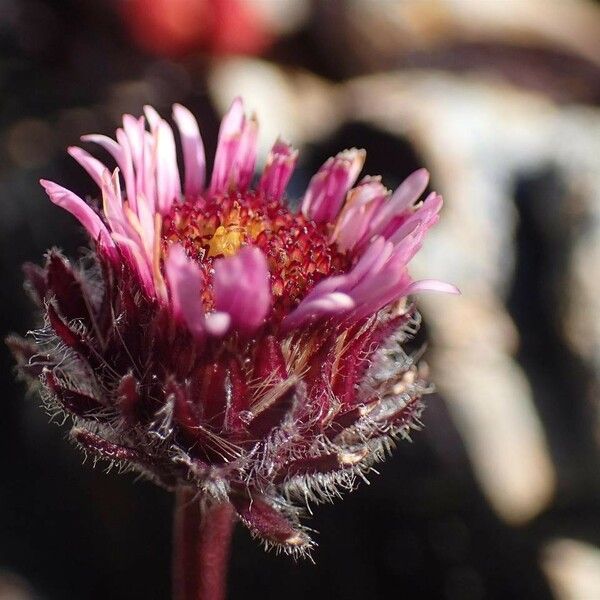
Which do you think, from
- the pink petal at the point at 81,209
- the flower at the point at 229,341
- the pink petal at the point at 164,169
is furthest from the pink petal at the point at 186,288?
the pink petal at the point at 164,169

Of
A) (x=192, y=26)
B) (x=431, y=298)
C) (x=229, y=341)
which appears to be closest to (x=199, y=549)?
(x=229, y=341)

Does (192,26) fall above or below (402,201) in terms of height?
below

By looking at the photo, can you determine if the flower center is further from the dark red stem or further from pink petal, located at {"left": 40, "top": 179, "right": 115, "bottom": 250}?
the dark red stem

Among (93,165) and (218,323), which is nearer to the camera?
(218,323)

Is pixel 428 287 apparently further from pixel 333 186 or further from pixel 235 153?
pixel 235 153

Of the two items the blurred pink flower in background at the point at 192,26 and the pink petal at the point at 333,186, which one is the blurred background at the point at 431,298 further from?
the pink petal at the point at 333,186

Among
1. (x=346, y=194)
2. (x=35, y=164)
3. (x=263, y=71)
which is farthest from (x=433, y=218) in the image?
(x=263, y=71)

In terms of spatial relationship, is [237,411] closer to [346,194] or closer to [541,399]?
[346,194]

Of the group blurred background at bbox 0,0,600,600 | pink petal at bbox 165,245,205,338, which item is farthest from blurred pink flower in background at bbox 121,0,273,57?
pink petal at bbox 165,245,205,338
